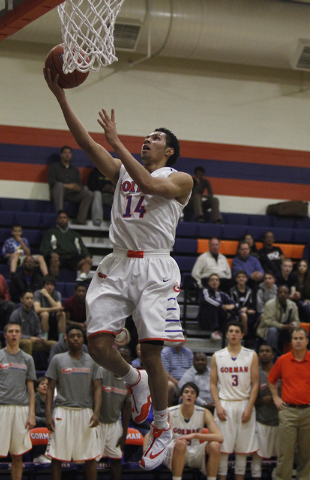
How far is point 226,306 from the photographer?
34.4 ft

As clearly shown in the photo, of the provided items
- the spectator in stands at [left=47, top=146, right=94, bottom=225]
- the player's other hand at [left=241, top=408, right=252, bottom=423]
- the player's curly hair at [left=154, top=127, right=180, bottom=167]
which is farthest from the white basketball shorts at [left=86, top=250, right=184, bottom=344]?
the spectator in stands at [left=47, top=146, right=94, bottom=225]

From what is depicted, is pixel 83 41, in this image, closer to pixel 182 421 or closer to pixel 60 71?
pixel 60 71

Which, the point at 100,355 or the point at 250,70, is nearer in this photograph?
the point at 100,355

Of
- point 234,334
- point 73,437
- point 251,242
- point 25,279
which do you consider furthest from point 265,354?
point 251,242

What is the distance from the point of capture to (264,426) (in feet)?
28.0

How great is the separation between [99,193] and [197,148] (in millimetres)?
2993

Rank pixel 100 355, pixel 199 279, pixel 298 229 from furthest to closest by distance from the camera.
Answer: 1. pixel 298 229
2. pixel 199 279
3. pixel 100 355

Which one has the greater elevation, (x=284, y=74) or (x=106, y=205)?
(x=284, y=74)

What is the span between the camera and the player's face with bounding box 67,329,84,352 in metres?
7.82

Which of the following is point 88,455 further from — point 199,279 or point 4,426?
point 199,279

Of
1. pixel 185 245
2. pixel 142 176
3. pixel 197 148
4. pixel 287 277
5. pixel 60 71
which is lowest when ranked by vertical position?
pixel 287 277

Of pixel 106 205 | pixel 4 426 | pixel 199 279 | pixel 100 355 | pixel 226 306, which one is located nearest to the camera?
pixel 100 355

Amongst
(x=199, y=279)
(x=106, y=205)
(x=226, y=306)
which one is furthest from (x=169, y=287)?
(x=106, y=205)

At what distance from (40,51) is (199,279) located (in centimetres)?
598
